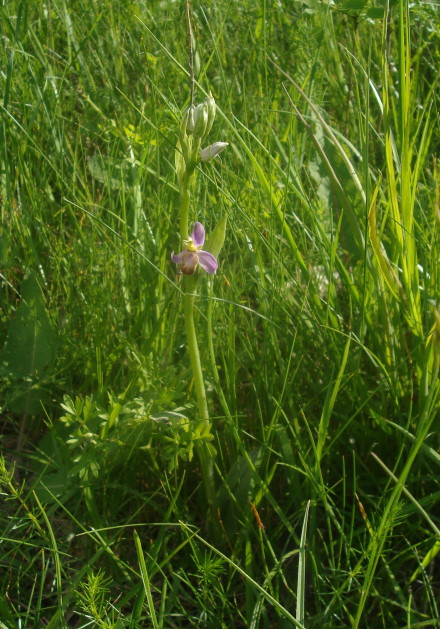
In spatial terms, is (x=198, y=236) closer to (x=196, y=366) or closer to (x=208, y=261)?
(x=208, y=261)

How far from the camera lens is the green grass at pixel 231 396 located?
3.41 ft

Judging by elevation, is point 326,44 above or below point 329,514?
above

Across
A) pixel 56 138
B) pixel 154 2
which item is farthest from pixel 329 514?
pixel 154 2

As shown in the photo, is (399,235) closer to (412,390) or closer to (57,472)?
(412,390)

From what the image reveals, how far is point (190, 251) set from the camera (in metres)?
1.02

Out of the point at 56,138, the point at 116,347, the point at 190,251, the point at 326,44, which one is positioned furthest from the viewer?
the point at 326,44

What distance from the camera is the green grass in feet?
3.41

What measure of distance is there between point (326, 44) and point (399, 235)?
94 cm

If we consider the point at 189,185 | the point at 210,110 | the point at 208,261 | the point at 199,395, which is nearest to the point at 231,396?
the point at 199,395

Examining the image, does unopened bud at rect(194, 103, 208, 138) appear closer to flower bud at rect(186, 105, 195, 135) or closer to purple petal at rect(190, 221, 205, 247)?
flower bud at rect(186, 105, 195, 135)

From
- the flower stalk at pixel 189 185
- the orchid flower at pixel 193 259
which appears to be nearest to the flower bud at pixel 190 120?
the flower stalk at pixel 189 185

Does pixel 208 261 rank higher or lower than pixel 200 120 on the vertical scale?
lower

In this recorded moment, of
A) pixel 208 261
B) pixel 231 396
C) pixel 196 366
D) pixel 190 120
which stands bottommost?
pixel 231 396

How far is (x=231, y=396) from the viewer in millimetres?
1173
